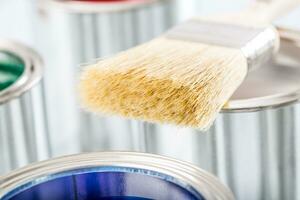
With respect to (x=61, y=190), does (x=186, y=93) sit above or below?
above

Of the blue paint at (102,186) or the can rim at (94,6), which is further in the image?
the can rim at (94,6)

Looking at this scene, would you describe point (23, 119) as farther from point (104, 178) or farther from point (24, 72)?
point (104, 178)

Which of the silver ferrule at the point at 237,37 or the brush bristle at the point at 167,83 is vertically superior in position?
the silver ferrule at the point at 237,37

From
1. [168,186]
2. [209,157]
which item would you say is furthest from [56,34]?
[168,186]

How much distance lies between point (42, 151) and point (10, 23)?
716mm

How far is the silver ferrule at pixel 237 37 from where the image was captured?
3.36 ft

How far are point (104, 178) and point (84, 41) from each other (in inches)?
19.2

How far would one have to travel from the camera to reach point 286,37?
3.88 feet

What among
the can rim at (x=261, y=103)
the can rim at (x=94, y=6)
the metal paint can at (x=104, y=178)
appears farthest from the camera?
the can rim at (x=94, y=6)

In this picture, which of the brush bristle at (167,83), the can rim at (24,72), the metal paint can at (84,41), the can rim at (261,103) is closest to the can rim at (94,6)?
the metal paint can at (84,41)

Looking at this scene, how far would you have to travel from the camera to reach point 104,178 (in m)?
0.84

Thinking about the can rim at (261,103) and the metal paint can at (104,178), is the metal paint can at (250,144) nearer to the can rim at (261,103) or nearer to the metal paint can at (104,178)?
the can rim at (261,103)

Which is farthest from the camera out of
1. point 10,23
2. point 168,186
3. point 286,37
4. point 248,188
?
point 10,23

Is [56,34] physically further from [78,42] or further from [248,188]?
[248,188]
